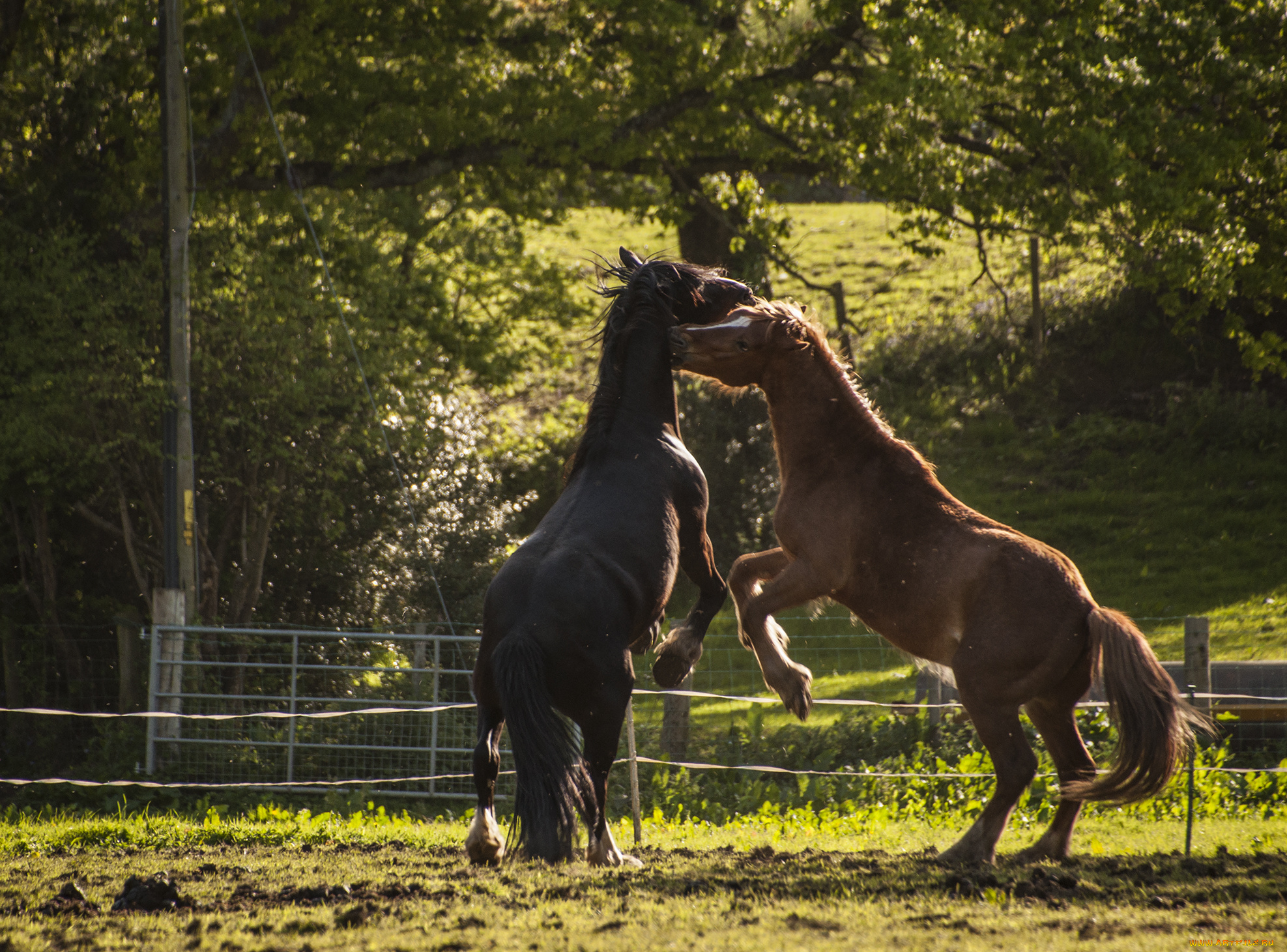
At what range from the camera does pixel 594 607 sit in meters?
4.29

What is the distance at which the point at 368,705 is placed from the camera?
9.51 metres

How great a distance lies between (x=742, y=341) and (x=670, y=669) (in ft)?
5.11

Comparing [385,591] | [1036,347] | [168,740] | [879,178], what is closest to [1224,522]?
[1036,347]

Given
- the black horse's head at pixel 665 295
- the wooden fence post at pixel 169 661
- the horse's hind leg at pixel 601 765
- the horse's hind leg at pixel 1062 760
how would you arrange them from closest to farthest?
the horse's hind leg at pixel 601 765, the horse's hind leg at pixel 1062 760, the black horse's head at pixel 665 295, the wooden fence post at pixel 169 661

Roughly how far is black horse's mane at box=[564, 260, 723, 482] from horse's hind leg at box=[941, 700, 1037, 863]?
1993 mm

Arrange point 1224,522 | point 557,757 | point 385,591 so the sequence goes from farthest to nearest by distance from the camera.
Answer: point 1224,522 → point 385,591 → point 557,757

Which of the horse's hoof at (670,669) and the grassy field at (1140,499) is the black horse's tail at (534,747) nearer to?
the horse's hoof at (670,669)

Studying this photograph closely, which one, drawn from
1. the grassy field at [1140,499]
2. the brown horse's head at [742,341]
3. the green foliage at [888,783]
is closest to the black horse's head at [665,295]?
the brown horse's head at [742,341]

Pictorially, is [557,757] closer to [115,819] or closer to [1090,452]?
[115,819]

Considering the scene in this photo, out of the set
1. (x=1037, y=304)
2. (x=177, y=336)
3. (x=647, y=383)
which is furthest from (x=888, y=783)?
(x=1037, y=304)

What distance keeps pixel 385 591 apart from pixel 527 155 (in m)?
5.57

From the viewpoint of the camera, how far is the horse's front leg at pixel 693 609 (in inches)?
193

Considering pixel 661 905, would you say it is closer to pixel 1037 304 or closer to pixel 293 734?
pixel 293 734

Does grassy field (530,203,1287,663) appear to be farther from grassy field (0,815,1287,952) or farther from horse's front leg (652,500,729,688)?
grassy field (0,815,1287,952)
